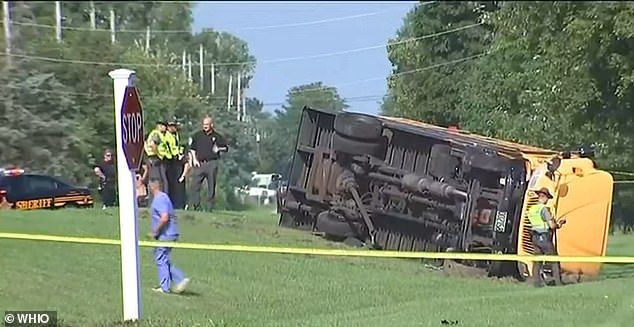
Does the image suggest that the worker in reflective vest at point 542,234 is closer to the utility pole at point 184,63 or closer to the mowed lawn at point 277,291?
the mowed lawn at point 277,291

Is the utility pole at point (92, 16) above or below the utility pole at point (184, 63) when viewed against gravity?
above

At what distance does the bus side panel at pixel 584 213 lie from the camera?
51.3ft

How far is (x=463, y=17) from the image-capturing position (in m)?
34.0

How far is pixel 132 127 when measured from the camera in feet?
34.1

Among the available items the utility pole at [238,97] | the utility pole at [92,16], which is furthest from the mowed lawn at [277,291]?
the utility pole at [92,16]

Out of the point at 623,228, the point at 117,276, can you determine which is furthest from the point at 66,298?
the point at 623,228

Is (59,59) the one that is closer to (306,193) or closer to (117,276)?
(306,193)

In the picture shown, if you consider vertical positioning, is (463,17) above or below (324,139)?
above

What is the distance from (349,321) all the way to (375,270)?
4.94 meters

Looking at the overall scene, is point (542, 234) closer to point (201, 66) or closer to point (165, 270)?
point (165, 270)

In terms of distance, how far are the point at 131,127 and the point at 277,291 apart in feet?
11.1

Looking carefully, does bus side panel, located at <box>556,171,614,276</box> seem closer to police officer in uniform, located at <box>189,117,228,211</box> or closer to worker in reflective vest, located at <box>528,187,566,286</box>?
worker in reflective vest, located at <box>528,187,566,286</box>

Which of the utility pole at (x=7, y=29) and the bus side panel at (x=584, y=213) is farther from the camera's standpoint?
the utility pole at (x=7, y=29)

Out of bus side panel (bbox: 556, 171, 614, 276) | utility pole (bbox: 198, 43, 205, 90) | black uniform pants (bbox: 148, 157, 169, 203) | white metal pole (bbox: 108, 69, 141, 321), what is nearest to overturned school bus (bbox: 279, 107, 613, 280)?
bus side panel (bbox: 556, 171, 614, 276)
